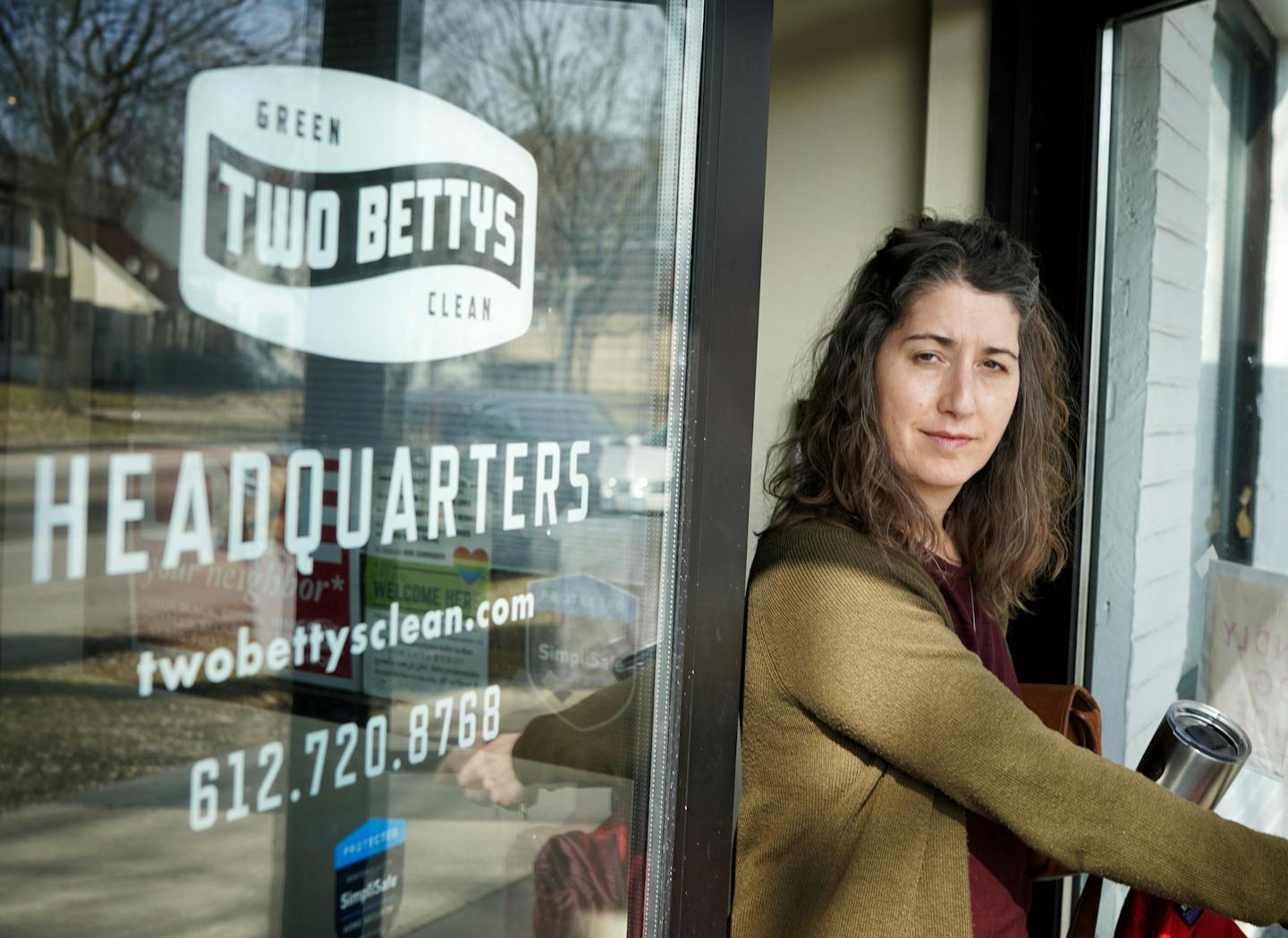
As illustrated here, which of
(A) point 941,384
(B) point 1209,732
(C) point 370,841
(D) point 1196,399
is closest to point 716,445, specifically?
(A) point 941,384

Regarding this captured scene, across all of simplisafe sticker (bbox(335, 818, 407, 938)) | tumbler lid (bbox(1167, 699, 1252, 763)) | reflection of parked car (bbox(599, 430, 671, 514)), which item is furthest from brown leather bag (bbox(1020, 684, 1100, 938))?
simplisafe sticker (bbox(335, 818, 407, 938))

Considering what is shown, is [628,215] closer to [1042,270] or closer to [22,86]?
[22,86]

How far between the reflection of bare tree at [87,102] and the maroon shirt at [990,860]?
1023 mm

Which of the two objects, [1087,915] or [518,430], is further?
[1087,915]

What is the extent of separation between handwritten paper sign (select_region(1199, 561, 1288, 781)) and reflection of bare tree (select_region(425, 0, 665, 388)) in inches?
54.9

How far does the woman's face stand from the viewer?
1.48 m

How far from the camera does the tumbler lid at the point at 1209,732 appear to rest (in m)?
1.39

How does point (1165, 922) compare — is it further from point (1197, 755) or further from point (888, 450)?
point (888, 450)

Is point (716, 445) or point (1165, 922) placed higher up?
point (716, 445)

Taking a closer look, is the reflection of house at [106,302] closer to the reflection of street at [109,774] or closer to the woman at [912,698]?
the reflection of street at [109,774]

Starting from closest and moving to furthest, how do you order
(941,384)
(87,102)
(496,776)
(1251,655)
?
(87,102) < (496,776) < (941,384) < (1251,655)

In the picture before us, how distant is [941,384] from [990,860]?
603mm

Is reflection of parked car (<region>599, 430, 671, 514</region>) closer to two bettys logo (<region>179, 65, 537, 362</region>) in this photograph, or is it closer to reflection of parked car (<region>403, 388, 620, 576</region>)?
reflection of parked car (<region>403, 388, 620, 576</region>)

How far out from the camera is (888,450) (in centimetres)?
148
